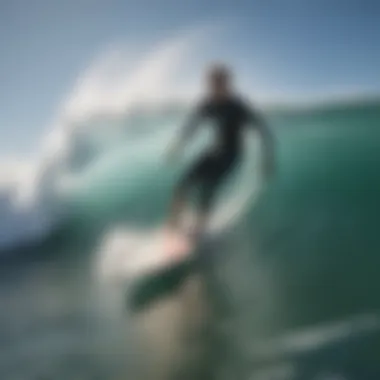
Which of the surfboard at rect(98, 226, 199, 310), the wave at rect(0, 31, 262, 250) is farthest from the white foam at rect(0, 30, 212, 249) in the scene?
the surfboard at rect(98, 226, 199, 310)

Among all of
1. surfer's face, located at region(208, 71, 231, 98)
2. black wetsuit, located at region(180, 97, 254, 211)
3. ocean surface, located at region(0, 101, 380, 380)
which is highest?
surfer's face, located at region(208, 71, 231, 98)

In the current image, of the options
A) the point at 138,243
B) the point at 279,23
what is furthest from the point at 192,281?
the point at 279,23

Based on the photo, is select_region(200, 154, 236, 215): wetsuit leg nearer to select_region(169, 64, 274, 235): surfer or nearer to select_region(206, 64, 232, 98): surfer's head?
select_region(169, 64, 274, 235): surfer

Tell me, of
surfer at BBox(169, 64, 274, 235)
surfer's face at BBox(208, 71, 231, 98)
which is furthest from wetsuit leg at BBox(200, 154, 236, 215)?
surfer's face at BBox(208, 71, 231, 98)

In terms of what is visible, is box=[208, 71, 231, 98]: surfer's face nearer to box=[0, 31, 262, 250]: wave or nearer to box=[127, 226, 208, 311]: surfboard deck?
box=[0, 31, 262, 250]: wave

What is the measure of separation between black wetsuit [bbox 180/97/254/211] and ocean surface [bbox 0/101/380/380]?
2 cm

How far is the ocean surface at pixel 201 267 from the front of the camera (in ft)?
3.91

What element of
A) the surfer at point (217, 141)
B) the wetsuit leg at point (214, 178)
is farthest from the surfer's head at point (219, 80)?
the wetsuit leg at point (214, 178)

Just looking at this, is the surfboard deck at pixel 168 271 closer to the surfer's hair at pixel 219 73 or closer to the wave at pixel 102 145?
the wave at pixel 102 145

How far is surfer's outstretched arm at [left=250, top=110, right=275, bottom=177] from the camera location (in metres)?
1.24

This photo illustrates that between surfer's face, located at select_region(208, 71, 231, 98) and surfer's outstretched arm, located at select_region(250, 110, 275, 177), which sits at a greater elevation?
surfer's face, located at select_region(208, 71, 231, 98)

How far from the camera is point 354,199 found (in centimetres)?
125

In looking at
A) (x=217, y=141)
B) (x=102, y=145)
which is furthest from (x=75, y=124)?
(x=217, y=141)

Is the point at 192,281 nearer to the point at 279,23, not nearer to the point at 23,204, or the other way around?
the point at 23,204
